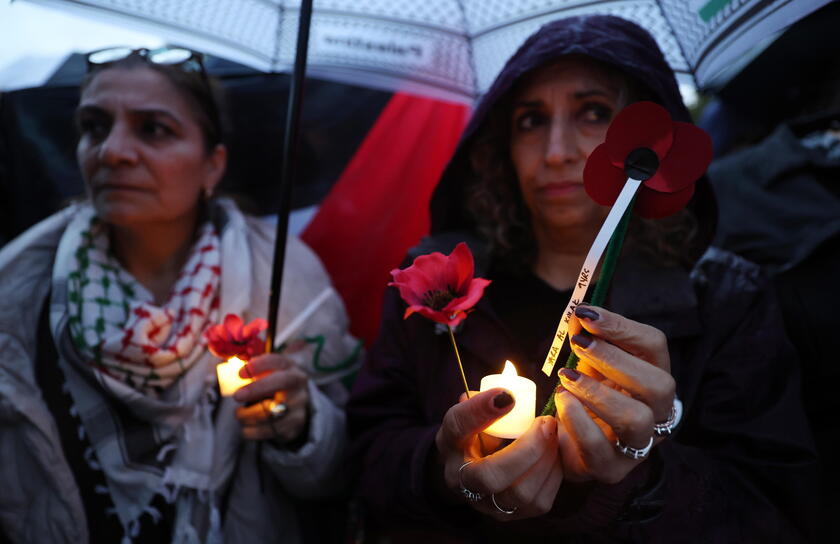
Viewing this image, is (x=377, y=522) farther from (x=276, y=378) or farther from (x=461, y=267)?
(x=461, y=267)

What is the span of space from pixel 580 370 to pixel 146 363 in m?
1.37

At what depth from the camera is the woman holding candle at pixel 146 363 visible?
5.35 ft

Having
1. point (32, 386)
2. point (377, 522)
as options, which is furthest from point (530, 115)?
point (32, 386)

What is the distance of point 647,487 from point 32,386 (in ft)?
5.61

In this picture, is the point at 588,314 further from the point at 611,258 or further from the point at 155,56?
the point at 155,56

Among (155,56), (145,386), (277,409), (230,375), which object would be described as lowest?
(145,386)

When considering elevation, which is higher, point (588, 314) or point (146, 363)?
point (588, 314)

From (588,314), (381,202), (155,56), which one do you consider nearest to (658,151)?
(588,314)

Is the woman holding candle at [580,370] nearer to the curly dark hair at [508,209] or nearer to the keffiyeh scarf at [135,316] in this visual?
the curly dark hair at [508,209]

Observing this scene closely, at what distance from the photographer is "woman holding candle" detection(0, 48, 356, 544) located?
5.35ft

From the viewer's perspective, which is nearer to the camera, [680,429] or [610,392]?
[610,392]

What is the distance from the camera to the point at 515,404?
958 mm

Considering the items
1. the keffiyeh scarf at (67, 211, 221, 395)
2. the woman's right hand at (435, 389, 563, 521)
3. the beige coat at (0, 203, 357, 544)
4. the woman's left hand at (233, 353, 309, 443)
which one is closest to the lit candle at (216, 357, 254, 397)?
the woman's left hand at (233, 353, 309, 443)

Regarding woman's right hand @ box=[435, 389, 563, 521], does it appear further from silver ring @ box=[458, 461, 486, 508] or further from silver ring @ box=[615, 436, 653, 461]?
silver ring @ box=[615, 436, 653, 461]
